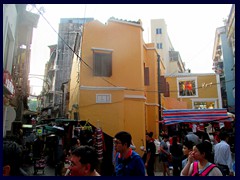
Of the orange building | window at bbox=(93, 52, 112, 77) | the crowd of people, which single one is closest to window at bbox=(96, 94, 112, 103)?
the orange building

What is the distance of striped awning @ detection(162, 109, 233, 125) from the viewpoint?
815 cm

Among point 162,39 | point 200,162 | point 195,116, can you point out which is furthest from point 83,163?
point 162,39

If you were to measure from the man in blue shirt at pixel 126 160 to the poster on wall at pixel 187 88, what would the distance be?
16371mm

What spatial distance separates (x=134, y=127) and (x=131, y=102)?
40.3 inches

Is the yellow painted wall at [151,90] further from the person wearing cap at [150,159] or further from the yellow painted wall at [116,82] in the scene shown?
the person wearing cap at [150,159]

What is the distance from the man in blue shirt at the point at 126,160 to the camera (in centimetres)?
225

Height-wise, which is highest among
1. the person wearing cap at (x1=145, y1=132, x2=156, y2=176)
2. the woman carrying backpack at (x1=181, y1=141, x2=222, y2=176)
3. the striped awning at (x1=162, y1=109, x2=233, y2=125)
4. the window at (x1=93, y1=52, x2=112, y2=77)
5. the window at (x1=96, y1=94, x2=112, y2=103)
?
the window at (x1=93, y1=52, x2=112, y2=77)

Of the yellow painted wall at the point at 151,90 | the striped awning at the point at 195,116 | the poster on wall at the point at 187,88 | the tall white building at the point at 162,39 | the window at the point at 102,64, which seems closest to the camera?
the striped awning at the point at 195,116

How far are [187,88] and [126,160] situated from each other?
54.6ft

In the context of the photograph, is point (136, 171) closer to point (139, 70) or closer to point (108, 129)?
point (108, 129)

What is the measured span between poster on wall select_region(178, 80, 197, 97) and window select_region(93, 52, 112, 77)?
10931 mm

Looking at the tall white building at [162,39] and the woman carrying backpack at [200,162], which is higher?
the tall white building at [162,39]

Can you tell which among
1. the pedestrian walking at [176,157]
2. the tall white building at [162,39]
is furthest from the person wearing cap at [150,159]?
the tall white building at [162,39]

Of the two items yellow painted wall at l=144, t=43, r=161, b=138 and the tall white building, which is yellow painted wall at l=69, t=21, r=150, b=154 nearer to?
yellow painted wall at l=144, t=43, r=161, b=138
